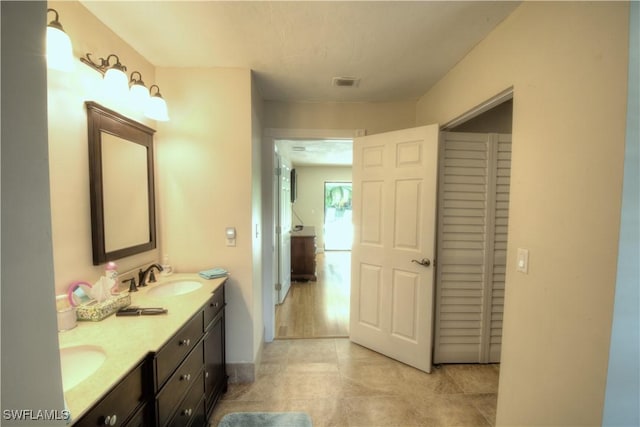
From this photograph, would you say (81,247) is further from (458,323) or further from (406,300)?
(458,323)

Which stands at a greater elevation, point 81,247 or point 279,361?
point 81,247

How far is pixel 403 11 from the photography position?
1.31 m

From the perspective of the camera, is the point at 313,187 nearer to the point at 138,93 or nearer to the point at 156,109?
the point at 156,109

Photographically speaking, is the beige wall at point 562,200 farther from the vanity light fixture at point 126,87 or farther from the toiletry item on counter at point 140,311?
the vanity light fixture at point 126,87

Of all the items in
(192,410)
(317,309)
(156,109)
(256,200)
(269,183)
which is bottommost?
(317,309)

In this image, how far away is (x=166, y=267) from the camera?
184cm

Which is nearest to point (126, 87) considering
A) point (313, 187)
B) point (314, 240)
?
point (314, 240)

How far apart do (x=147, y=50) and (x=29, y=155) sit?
1.68m

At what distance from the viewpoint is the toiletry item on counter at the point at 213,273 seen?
1791 millimetres

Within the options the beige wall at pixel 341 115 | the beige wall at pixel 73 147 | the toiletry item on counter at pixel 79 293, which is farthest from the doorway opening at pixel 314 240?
the toiletry item on counter at pixel 79 293

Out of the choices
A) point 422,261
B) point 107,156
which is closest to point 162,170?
point 107,156

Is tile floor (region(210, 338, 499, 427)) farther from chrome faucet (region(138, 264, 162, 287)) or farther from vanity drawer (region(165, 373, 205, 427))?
chrome faucet (region(138, 264, 162, 287))

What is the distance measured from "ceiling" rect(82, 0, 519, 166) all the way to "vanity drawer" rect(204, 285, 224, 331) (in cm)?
160

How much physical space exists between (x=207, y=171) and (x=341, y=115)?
1401mm
